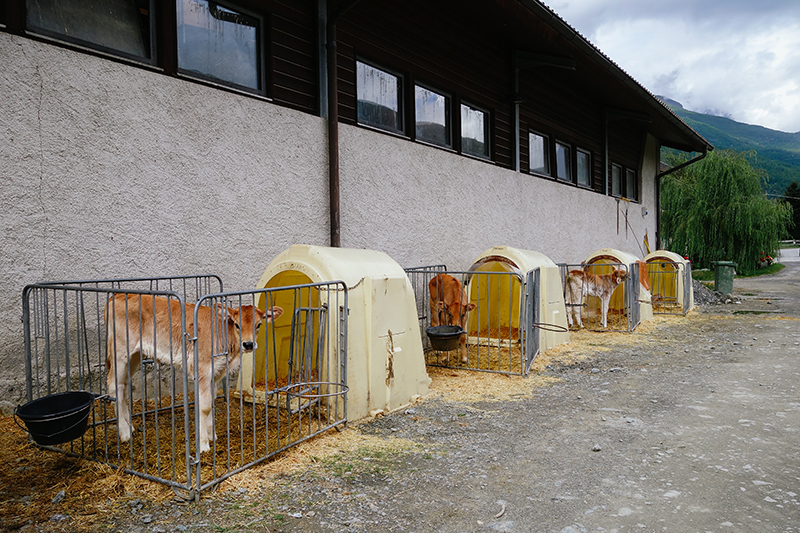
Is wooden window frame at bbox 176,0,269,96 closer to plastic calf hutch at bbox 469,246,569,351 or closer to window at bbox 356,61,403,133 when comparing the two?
window at bbox 356,61,403,133

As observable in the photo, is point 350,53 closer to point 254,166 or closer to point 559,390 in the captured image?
point 254,166

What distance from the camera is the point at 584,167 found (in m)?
15.0

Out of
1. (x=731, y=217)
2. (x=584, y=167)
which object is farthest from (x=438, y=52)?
(x=731, y=217)

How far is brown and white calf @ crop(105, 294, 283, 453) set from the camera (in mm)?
3787

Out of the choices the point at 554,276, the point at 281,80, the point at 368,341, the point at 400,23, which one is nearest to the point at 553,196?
the point at 554,276

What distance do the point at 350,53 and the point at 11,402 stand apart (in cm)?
573

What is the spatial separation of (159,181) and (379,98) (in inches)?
159

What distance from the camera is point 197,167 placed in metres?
5.43

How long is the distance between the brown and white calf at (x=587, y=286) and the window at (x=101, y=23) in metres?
9.16

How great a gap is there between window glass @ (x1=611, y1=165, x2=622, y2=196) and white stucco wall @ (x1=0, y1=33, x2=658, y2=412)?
10.5m

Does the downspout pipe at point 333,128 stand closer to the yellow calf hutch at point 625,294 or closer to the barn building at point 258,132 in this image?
the barn building at point 258,132

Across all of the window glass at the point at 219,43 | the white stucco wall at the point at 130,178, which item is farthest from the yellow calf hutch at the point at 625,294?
the window glass at the point at 219,43

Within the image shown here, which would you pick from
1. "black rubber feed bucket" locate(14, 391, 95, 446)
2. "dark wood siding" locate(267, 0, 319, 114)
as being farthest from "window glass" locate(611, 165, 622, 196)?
"black rubber feed bucket" locate(14, 391, 95, 446)

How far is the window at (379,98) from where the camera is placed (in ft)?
25.3
